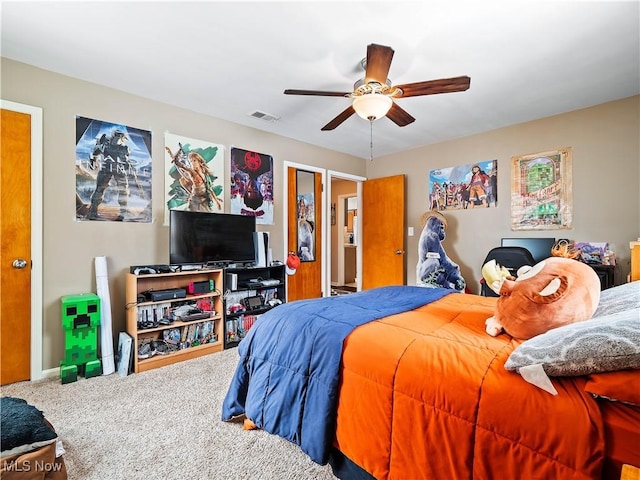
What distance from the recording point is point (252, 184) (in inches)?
150

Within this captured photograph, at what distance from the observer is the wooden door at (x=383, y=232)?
4742mm

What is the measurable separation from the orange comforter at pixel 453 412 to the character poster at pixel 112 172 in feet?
8.63

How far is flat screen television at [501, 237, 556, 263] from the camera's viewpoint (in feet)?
11.1

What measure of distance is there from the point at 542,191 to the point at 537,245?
644 mm

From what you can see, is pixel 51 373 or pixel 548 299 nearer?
pixel 548 299

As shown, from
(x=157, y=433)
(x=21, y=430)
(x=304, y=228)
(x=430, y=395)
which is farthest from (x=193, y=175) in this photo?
(x=430, y=395)

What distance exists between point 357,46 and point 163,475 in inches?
111

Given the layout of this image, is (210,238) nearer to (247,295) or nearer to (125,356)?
(247,295)

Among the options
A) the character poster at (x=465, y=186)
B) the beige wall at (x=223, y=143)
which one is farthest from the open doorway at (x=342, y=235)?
the beige wall at (x=223, y=143)

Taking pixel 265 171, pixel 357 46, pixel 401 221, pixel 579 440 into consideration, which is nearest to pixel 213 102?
pixel 265 171

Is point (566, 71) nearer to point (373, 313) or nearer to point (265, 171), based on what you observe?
point (373, 313)

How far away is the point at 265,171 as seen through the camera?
395 centimetres

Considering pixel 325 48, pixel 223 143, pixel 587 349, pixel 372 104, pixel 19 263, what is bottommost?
pixel 587 349

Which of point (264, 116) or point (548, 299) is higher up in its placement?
point (264, 116)
